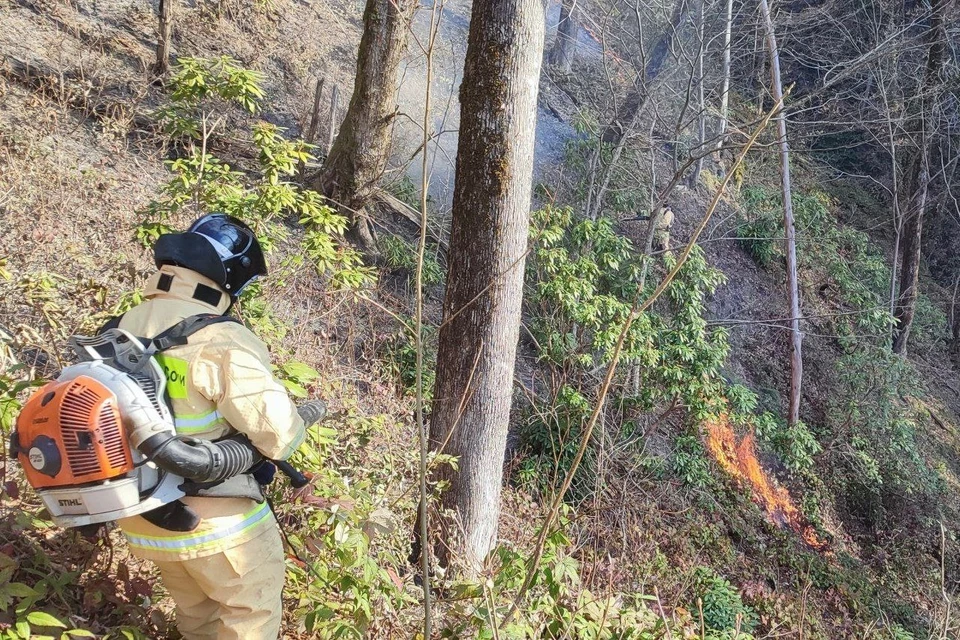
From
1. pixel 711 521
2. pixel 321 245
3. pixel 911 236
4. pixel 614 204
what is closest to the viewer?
pixel 321 245

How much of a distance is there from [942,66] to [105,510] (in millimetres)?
15977

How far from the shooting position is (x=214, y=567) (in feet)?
7.67

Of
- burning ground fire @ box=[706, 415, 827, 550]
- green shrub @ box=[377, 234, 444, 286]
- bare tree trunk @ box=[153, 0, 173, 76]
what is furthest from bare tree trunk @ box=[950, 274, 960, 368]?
bare tree trunk @ box=[153, 0, 173, 76]

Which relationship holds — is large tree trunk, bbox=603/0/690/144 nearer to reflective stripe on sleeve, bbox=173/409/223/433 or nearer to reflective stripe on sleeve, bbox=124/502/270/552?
reflective stripe on sleeve, bbox=173/409/223/433

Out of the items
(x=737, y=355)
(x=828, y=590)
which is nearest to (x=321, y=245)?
(x=828, y=590)

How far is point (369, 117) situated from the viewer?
7.42 meters

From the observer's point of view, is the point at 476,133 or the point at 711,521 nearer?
the point at 476,133

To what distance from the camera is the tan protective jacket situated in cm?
223

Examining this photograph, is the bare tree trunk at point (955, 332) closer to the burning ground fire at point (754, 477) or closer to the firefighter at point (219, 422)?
the burning ground fire at point (754, 477)

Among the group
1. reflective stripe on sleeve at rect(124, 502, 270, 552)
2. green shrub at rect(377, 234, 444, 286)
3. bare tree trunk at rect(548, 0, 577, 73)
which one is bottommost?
reflective stripe on sleeve at rect(124, 502, 270, 552)

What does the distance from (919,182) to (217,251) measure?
51.2 ft

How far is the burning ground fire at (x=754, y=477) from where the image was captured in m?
10.6

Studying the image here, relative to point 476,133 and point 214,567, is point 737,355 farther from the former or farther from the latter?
point 214,567

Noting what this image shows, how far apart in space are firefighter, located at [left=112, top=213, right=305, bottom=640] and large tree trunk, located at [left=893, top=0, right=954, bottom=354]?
540 inches
